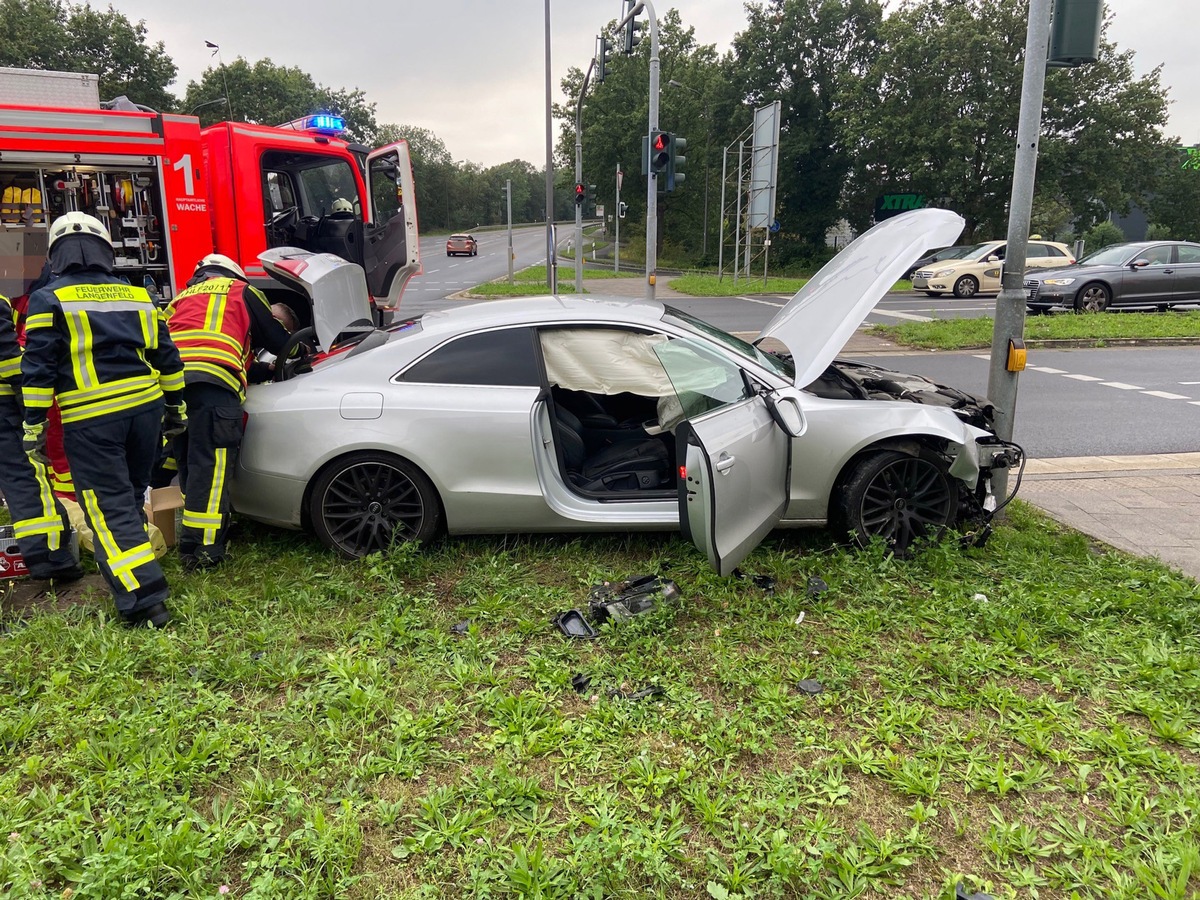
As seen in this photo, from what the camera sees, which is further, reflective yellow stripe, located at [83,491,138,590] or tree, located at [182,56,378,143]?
tree, located at [182,56,378,143]

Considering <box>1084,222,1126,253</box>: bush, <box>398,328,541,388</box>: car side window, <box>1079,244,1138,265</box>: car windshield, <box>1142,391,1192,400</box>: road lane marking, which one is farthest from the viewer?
<box>1084,222,1126,253</box>: bush

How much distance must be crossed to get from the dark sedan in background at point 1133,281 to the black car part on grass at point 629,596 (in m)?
15.4

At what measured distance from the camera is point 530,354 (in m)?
Result: 4.29

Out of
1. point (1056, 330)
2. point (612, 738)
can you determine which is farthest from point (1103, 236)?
point (612, 738)

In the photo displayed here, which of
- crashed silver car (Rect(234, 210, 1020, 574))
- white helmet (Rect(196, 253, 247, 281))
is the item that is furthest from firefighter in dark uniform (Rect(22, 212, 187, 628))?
white helmet (Rect(196, 253, 247, 281))

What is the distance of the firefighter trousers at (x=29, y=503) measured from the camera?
13.2ft

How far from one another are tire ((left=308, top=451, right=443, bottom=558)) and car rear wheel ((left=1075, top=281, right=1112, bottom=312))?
15964 millimetres

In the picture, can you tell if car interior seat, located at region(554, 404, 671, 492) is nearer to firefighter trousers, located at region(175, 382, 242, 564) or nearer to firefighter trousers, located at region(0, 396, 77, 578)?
firefighter trousers, located at region(175, 382, 242, 564)

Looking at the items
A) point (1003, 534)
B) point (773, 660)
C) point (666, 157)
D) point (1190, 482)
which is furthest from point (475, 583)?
point (666, 157)

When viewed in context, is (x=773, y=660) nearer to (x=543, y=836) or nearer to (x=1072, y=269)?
(x=543, y=836)

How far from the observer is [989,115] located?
34219 millimetres

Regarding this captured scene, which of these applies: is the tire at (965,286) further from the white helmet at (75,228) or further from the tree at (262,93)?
the tree at (262,93)

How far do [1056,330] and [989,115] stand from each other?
25577 millimetres

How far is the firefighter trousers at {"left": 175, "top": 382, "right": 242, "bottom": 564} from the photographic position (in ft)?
13.6
